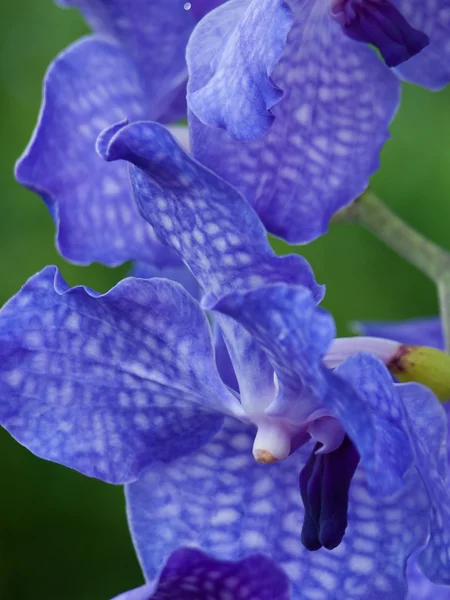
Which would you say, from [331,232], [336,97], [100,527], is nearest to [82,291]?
[336,97]

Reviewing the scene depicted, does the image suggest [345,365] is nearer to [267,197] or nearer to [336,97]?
[267,197]

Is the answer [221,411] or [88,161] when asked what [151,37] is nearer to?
[88,161]

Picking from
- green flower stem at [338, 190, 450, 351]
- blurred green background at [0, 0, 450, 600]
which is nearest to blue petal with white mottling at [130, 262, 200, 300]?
green flower stem at [338, 190, 450, 351]

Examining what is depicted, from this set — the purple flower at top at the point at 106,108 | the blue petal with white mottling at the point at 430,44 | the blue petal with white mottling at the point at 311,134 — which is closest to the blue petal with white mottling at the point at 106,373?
the blue petal with white mottling at the point at 311,134

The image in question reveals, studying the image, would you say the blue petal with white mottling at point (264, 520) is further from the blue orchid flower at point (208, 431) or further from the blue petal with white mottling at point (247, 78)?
the blue petal with white mottling at point (247, 78)

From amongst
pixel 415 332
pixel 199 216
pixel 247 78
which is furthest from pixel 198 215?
pixel 415 332

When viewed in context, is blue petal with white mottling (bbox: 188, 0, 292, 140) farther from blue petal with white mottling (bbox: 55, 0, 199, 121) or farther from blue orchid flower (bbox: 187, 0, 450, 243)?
blue petal with white mottling (bbox: 55, 0, 199, 121)
